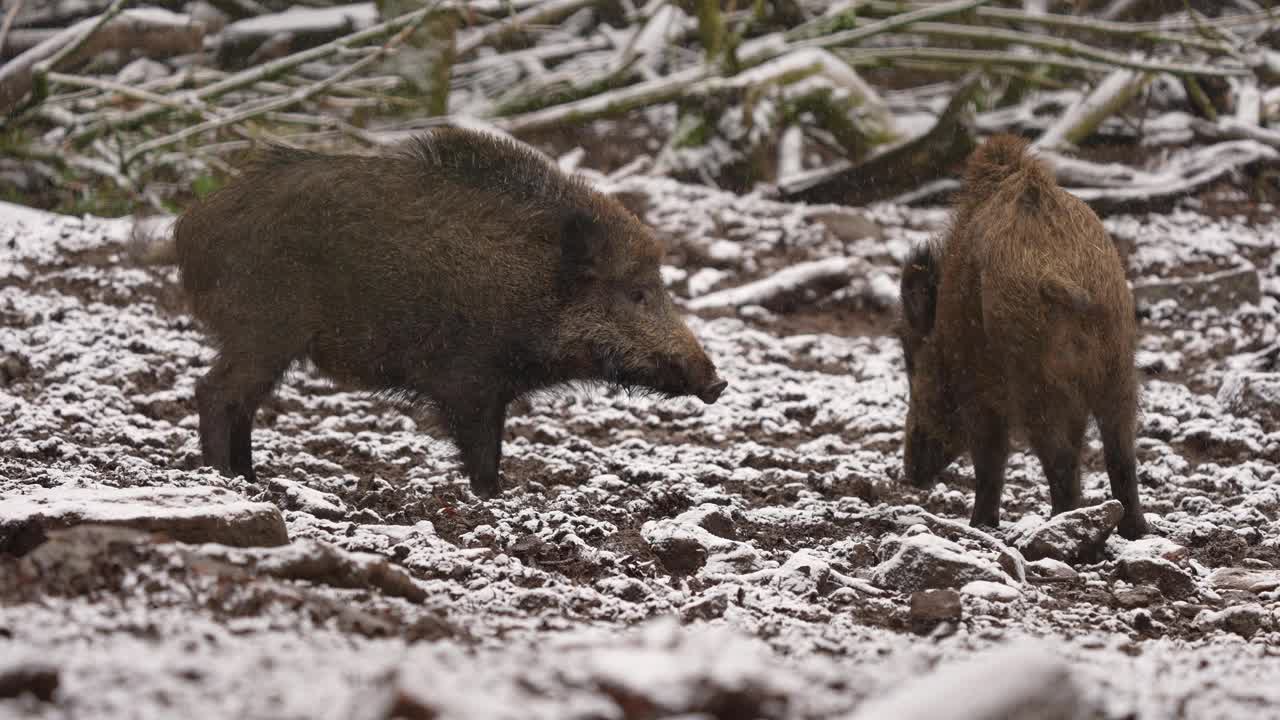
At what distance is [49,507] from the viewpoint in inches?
132

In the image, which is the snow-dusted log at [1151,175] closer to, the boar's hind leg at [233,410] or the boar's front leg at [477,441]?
the boar's front leg at [477,441]

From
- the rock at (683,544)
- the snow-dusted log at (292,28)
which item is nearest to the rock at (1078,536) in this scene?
the rock at (683,544)

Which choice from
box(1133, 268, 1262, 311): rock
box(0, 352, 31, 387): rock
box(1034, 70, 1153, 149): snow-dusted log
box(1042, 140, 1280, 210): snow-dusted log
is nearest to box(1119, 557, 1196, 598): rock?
box(1133, 268, 1262, 311): rock

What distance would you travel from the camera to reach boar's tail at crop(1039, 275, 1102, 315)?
4.27m

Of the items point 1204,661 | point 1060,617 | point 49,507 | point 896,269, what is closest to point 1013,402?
point 1060,617

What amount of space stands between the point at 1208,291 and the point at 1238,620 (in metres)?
5.13

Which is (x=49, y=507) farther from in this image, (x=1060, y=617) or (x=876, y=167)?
(x=876, y=167)

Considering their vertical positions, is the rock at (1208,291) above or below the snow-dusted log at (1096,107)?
below

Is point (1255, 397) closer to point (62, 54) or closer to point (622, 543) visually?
point (622, 543)

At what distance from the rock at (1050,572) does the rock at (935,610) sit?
724 millimetres

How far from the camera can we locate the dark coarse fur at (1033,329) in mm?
4355

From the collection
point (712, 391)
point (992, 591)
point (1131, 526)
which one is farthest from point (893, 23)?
point (992, 591)

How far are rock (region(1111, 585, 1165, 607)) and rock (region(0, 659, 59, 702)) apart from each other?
2.92m

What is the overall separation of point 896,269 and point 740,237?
3.87 feet
